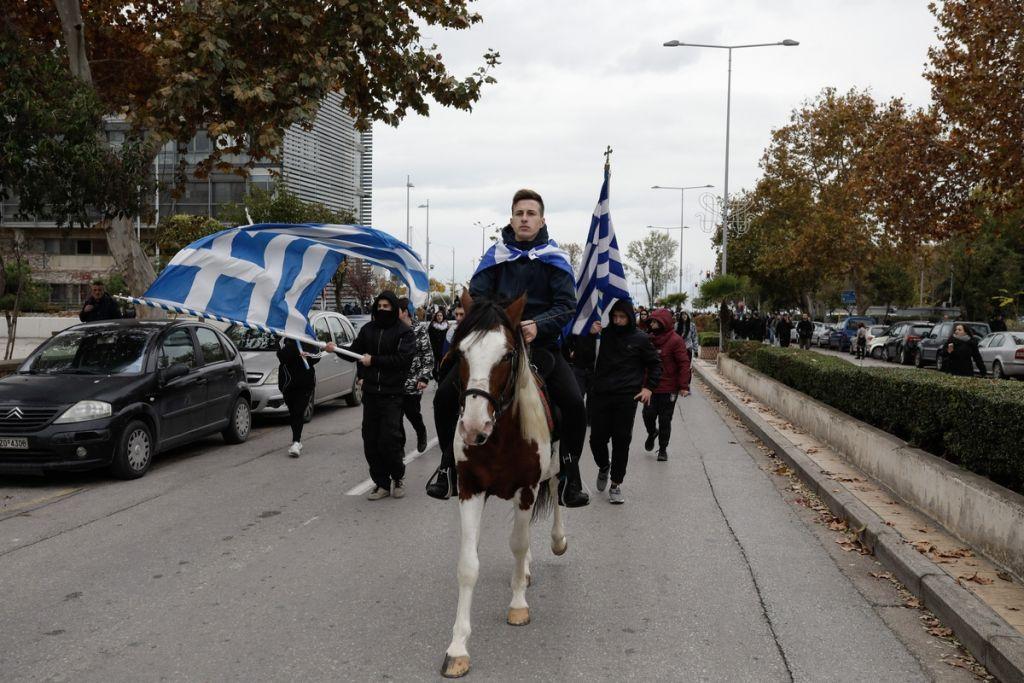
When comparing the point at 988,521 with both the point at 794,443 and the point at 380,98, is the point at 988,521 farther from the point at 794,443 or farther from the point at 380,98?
the point at 380,98

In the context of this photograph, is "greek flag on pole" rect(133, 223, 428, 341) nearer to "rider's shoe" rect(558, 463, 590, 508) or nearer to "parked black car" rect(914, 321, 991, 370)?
"rider's shoe" rect(558, 463, 590, 508)

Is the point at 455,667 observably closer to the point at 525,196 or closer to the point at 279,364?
the point at 525,196

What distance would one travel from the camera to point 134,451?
9.22 m

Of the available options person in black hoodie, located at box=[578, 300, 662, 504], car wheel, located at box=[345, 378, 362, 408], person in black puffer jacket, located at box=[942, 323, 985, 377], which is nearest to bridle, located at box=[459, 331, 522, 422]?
person in black hoodie, located at box=[578, 300, 662, 504]

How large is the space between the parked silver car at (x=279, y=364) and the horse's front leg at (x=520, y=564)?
308 inches

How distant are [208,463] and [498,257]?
646cm

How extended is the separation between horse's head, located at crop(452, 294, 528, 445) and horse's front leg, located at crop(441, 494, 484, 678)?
510 millimetres

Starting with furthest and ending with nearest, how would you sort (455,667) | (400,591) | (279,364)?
(279,364) → (400,591) → (455,667)

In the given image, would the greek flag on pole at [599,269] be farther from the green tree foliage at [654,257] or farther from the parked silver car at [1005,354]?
the green tree foliage at [654,257]

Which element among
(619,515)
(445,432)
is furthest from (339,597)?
(619,515)

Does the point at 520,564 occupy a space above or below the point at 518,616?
above

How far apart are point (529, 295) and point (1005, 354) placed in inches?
918

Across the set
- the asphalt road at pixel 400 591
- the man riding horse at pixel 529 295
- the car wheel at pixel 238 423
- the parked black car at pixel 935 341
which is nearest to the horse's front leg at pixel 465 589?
the asphalt road at pixel 400 591

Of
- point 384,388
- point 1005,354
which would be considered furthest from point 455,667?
point 1005,354
